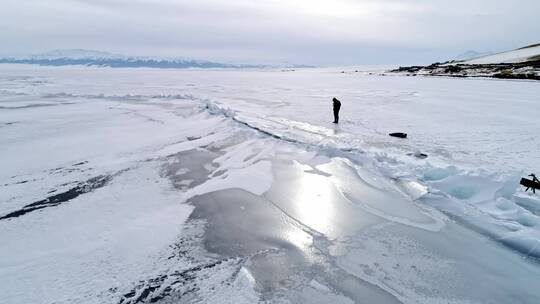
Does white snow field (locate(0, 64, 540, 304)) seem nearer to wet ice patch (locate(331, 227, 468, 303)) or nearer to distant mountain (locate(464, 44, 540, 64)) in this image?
wet ice patch (locate(331, 227, 468, 303))

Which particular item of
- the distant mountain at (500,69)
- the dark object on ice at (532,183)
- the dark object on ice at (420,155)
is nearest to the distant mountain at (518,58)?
the distant mountain at (500,69)

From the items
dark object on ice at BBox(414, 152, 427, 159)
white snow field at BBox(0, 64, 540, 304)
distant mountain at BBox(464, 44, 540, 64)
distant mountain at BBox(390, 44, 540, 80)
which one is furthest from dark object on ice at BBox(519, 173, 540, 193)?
distant mountain at BBox(464, 44, 540, 64)

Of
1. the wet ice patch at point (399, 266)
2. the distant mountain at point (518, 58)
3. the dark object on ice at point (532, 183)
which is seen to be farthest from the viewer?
the distant mountain at point (518, 58)

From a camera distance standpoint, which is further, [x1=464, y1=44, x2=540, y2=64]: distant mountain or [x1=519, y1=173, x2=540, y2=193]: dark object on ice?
[x1=464, y1=44, x2=540, y2=64]: distant mountain

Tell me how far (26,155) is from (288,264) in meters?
8.67

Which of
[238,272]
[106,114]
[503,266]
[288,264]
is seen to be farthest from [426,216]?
[106,114]

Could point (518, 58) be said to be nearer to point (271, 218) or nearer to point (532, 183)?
point (532, 183)

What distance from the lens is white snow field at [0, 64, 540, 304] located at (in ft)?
13.0

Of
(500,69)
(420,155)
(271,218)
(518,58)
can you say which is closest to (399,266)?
(271,218)

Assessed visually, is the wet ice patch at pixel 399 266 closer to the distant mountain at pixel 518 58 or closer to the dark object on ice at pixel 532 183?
the dark object on ice at pixel 532 183

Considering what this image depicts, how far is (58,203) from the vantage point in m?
6.26

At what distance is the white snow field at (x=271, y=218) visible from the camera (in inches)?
156

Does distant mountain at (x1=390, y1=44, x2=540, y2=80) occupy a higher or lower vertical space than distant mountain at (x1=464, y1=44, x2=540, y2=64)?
lower

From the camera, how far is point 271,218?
5723mm
